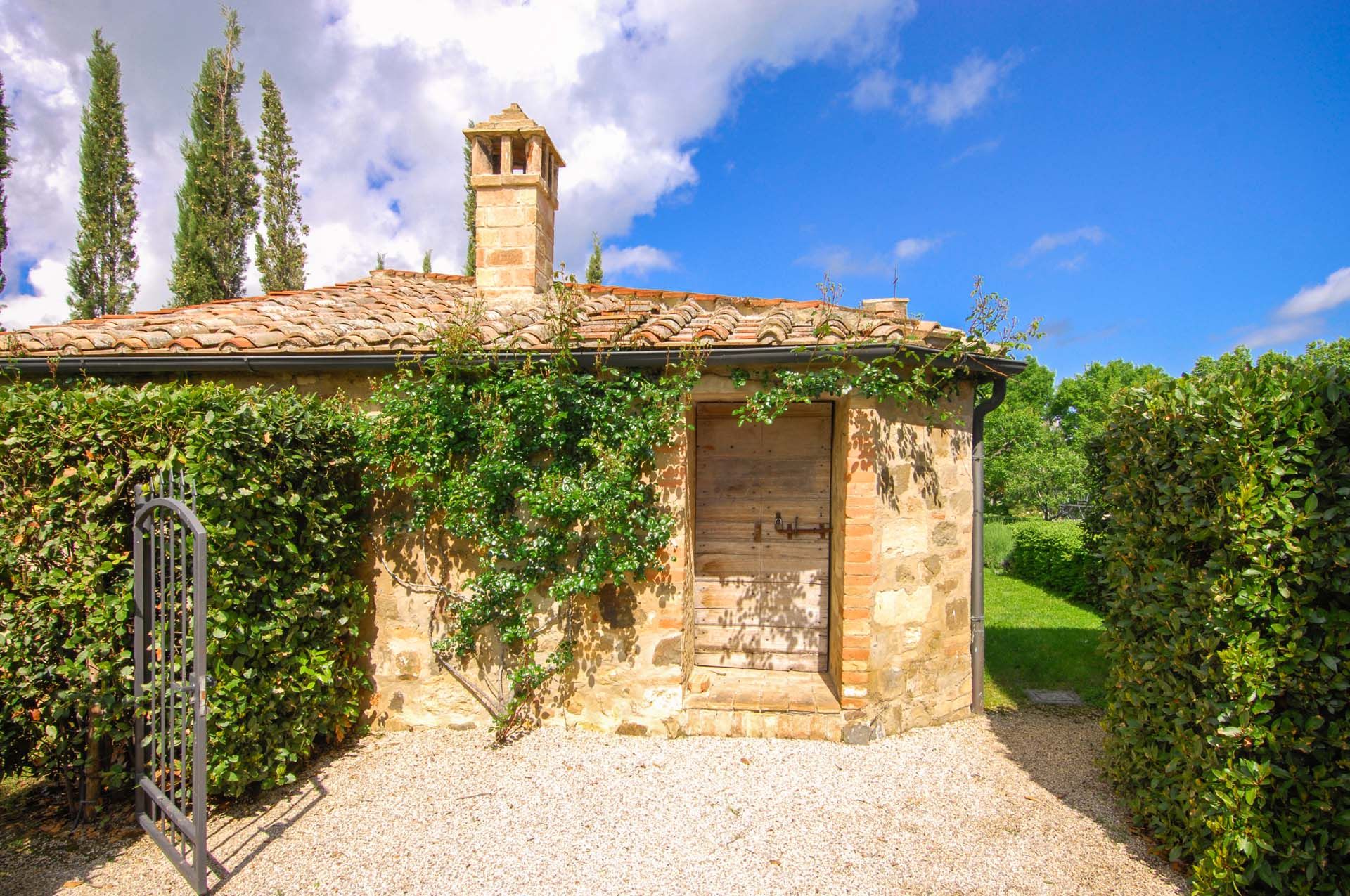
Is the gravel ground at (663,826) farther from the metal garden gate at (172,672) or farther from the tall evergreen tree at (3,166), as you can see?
the tall evergreen tree at (3,166)

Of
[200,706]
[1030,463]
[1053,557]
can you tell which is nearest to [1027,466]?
[1030,463]

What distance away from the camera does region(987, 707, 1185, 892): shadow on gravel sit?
4.07 meters

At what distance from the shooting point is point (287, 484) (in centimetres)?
449

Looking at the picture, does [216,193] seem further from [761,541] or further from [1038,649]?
[1038,649]

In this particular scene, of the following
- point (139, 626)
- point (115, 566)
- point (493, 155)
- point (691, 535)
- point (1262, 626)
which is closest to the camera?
point (1262, 626)

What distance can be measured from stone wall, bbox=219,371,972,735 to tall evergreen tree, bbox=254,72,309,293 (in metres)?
16.1

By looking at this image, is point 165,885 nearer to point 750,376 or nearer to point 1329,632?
point 750,376

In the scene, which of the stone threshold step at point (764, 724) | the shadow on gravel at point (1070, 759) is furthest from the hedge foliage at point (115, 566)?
the shadow on gravel at point (1070, 759)

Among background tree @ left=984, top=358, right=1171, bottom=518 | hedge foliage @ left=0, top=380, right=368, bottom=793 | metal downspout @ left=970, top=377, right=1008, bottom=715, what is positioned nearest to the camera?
hedge foliage @ left=0, top=380, right=368, bottom=793

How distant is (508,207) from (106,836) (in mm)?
5915

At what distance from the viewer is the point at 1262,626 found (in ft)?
10.4

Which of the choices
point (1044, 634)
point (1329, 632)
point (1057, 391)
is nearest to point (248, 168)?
point (1044, 634)

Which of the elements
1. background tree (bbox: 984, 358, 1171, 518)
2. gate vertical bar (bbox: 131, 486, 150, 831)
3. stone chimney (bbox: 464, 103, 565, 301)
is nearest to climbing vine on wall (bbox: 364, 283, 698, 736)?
gate vertical bar (bbox: 131, 486, 150, 831)

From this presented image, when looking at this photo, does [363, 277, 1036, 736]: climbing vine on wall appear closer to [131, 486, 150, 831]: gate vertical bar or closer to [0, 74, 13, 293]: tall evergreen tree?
[131, 486, 150, 831]: gate vertical bar
